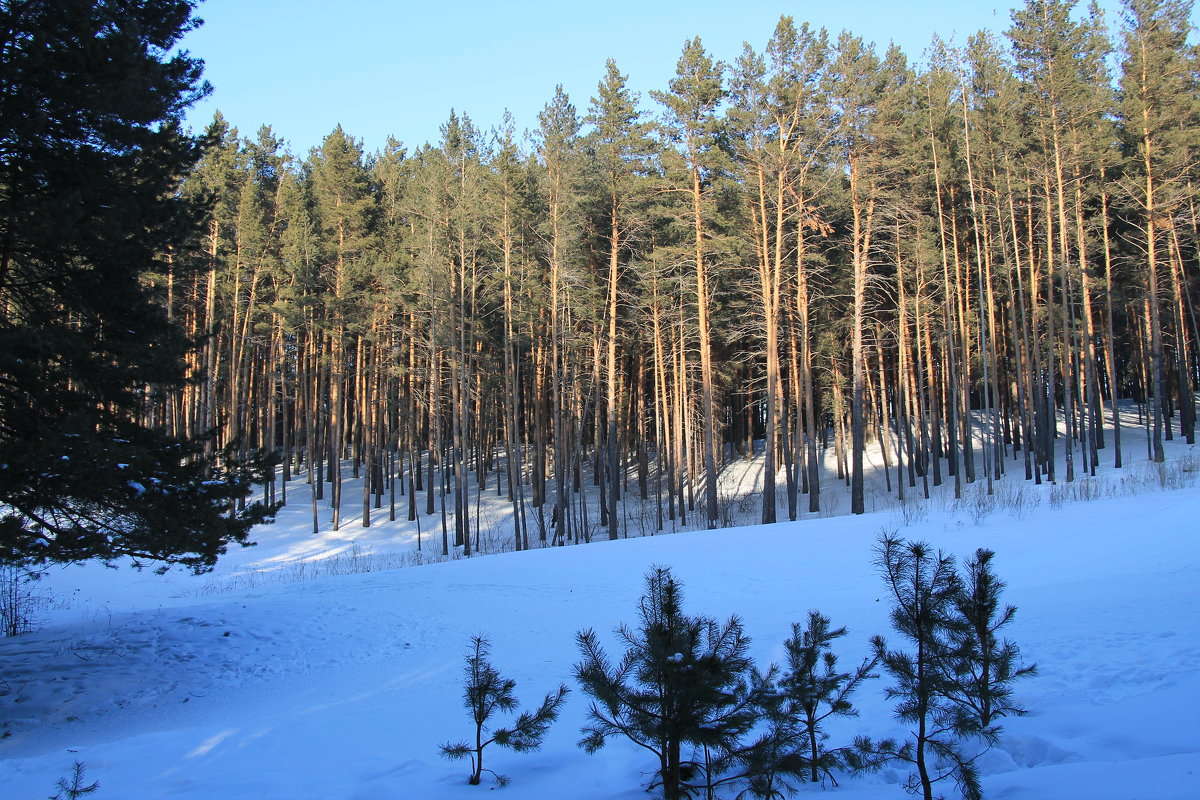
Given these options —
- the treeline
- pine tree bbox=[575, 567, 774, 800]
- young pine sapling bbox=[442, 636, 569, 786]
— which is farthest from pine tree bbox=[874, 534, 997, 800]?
the treeline

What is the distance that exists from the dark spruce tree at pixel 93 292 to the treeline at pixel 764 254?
11768 millimetres

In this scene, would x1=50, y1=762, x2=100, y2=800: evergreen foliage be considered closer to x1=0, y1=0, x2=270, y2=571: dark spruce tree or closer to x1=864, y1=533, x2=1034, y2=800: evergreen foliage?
x1=0, y1=0, x2=270, y2=571: dark spruce tree

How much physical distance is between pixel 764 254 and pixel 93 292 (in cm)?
1882

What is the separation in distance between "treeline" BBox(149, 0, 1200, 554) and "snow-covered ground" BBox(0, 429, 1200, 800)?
873 centimetres

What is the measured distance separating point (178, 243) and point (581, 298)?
1923 centimetres

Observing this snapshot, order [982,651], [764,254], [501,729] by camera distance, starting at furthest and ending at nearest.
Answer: [764,254]
[501,729]
[982,651]

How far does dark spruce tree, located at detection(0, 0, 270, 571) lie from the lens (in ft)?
22.7

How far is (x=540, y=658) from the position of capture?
8492mm

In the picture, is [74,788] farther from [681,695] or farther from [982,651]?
[982,651]

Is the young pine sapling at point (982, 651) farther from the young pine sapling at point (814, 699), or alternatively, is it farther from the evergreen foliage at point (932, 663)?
the young pine sapling at point (814, 699)

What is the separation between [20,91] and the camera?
7.16 metres

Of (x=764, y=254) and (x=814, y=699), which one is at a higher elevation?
(x=764, y=254)

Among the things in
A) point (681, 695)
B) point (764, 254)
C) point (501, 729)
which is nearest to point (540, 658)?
point (501, 729)

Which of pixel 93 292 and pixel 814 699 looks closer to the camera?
pixel 814 699
